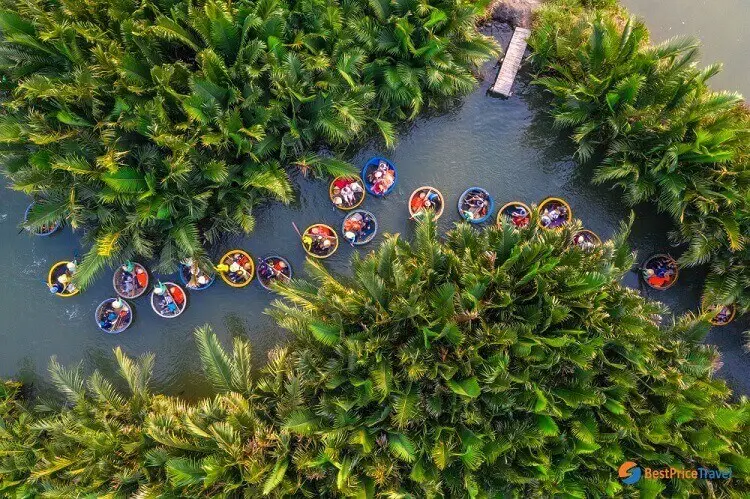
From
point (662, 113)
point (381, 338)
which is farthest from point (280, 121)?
point (662, 113)

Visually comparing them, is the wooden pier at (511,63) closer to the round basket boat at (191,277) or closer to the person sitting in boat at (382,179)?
the person sitting in boat at (382,179)

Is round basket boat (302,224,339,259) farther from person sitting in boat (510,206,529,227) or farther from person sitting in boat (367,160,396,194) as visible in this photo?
person sitting in boat (510,206,529,227)

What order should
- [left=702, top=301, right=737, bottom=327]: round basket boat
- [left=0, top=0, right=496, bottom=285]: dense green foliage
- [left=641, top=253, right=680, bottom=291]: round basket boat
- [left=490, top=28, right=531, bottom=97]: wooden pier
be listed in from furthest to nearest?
[left=490, top=28, right=531, bottom=97]: wooden pier
[left=641, top=253, right=680, bottom=291]: round basket boat
[left=702, top=301, right=737, bottom=327]: round basket boat
[left=0, top=0, right=496, bottom=285]: dense green foliage

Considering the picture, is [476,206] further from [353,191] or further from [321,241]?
[321,241]

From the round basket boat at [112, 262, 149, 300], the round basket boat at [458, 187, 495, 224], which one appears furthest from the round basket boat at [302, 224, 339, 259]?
the round basket boat at [112, 262, 149, 300]

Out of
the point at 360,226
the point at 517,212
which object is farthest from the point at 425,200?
the point at 517,212

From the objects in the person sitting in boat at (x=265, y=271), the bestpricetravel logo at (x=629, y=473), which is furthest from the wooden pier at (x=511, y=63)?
the bestpricetravel logo at (x=629, y=473)
